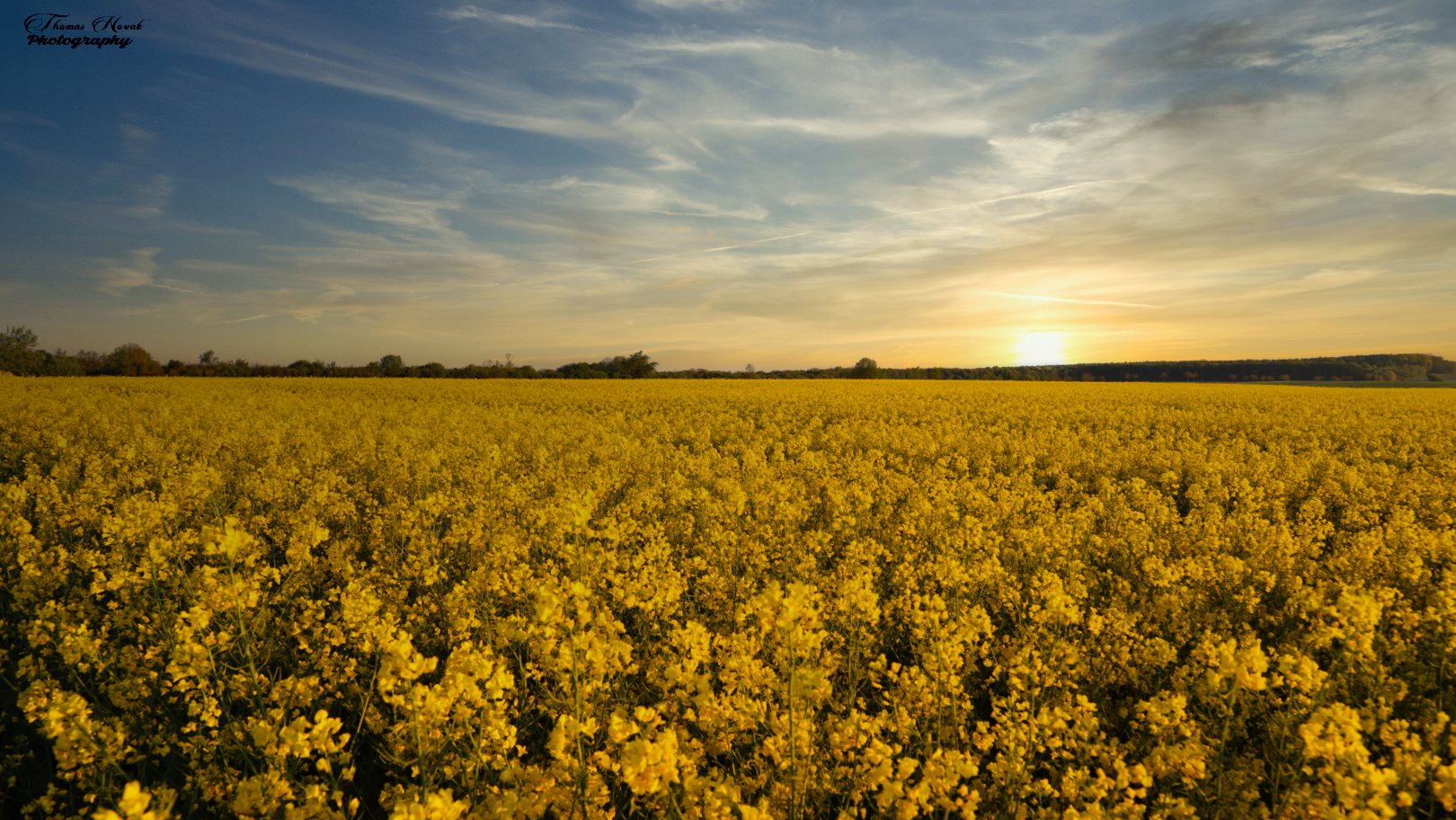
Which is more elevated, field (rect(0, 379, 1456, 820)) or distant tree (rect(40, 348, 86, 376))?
distant tree (rect(40, 348, 86, 376))

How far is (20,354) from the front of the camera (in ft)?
232

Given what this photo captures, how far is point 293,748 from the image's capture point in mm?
2539

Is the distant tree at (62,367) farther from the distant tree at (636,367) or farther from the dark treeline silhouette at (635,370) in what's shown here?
the distant tree at (636,367)

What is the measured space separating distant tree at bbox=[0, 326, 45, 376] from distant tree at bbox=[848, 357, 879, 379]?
84.0 meters

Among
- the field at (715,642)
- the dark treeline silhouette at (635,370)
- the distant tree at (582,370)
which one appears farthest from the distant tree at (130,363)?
the field at (715,642)

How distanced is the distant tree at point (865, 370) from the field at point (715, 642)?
63.9m

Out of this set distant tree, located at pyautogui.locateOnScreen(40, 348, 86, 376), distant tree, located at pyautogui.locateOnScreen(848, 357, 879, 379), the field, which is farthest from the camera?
distant tree, located at pyautogui.locateOnScreen(848, 357, 879, 379)

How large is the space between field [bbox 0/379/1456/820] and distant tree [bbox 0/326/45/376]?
7887 cm

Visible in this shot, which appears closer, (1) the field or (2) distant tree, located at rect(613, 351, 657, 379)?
(1) the field

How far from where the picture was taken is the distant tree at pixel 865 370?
7525 cm

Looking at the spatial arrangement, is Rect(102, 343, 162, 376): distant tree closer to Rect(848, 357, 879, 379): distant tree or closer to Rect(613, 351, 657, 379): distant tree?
Rect(613, 351, 657, 379): distant tree

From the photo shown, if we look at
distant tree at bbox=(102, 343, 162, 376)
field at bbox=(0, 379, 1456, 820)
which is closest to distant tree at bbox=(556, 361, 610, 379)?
distant tree at bbox=(102, 343, 162, 376)

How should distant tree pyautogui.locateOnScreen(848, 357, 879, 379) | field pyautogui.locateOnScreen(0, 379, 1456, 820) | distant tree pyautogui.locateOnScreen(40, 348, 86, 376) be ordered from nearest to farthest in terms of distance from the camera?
field pyautogui.locateOnScreen(0, 379, 1456, 820), distant tree pyautogui.locateOnScreen(40, 348, 86, 376), distant tree pyautogui.locateOnScreen(848, 357, 879, 379)

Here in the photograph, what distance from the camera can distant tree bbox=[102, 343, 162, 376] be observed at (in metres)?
57.0
